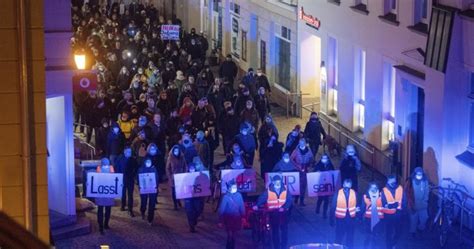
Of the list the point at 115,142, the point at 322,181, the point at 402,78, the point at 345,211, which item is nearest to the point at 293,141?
the point at 402,78

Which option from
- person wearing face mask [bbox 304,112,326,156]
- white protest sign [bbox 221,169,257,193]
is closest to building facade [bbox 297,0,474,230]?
person wearing face mask [bbox 304,112,326,156]

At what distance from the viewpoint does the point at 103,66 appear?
3572 cm

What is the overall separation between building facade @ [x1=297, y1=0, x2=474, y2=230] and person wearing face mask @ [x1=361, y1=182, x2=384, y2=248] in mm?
2883

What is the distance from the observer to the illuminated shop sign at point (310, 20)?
33.5 meters

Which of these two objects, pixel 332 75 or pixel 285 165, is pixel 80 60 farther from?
pixel 332 75

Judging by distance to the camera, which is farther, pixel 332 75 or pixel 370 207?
pixel 332 75

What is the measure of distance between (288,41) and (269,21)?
235 cm

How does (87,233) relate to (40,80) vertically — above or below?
below

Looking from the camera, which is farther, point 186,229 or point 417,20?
point 417,20

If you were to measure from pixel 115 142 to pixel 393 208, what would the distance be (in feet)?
24.2

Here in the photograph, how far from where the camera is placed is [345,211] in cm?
2009

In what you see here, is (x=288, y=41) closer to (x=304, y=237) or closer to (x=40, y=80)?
(x=304, y=237)

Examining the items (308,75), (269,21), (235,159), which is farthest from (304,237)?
(269,21)

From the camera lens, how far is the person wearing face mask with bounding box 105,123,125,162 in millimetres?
25125
